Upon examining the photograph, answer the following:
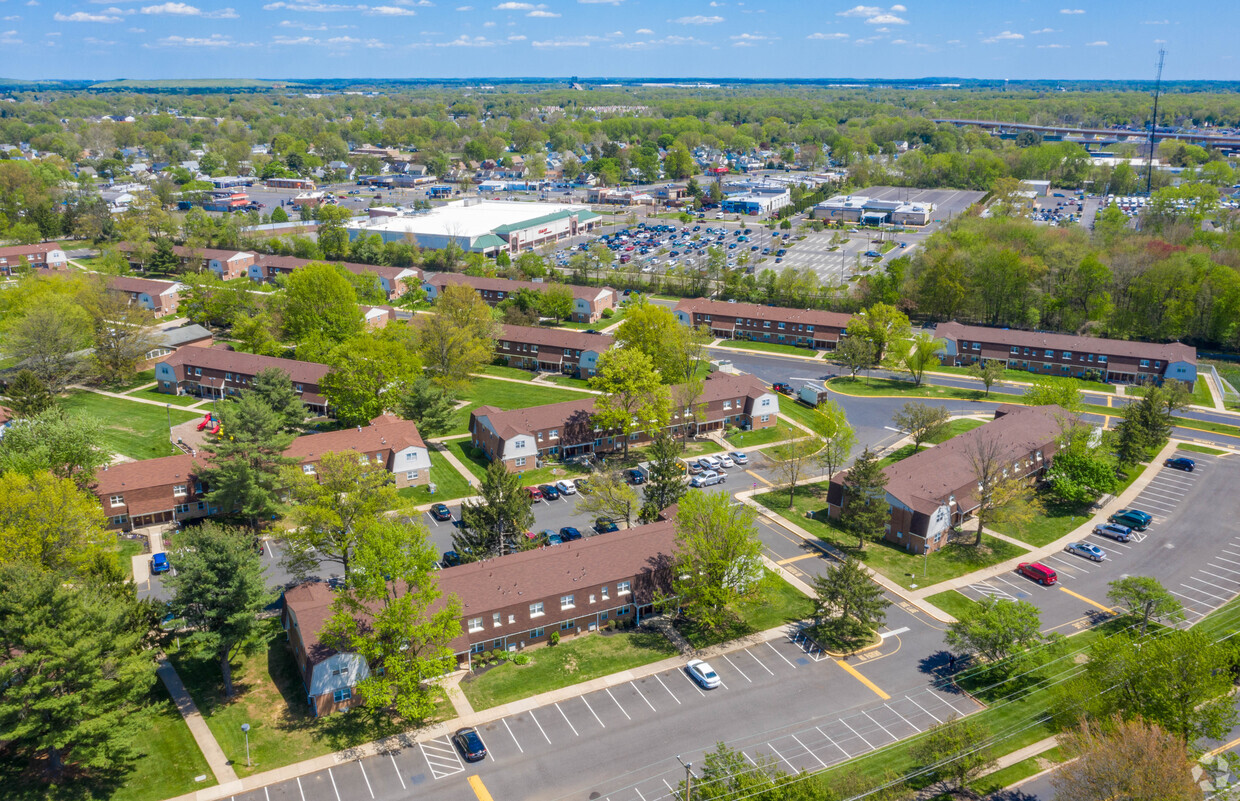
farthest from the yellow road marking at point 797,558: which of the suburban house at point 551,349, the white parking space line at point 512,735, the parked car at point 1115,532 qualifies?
the suburban house at point 551,349

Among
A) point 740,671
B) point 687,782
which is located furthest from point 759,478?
point 687,782

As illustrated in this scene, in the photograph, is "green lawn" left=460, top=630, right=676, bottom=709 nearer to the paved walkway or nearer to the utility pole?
the utility pole

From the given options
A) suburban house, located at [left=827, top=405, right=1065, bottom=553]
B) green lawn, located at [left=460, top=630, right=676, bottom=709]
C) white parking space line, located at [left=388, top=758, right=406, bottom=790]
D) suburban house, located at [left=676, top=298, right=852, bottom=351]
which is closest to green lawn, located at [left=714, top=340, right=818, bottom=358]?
suburban house, located at [left=676, top=298, right=852, bottom=351]

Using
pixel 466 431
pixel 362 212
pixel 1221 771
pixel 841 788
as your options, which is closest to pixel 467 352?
pixel 466 431

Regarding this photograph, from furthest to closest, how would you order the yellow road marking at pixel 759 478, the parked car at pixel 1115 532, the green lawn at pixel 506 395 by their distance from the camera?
1. the green lawn at pixel 506 395
2. the yellow road marking at pixel 759 478
3. the parked car at pixel 1115 532

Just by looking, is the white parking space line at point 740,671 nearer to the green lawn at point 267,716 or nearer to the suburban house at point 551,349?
the green lawn at point 267,716
